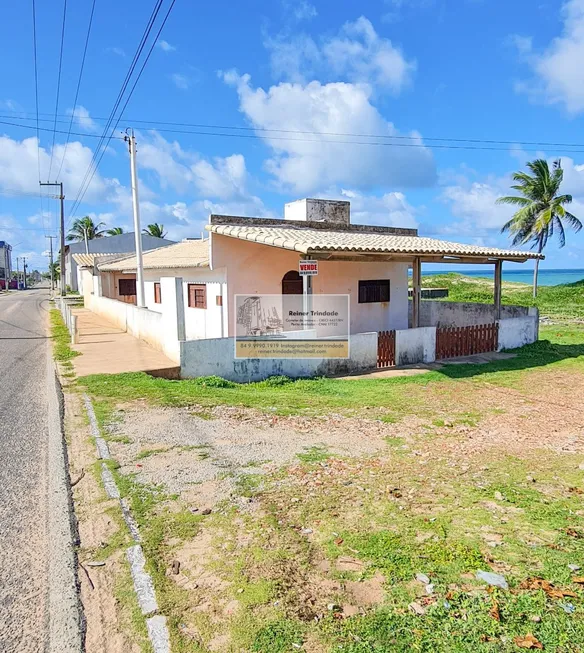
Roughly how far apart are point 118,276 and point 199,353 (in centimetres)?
2180

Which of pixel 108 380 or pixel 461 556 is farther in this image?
pixel 108 380

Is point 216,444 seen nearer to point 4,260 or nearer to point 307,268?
point 307,268

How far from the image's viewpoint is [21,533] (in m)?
3.96

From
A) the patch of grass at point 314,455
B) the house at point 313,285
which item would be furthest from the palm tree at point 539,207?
the patch of grass at point 314,455

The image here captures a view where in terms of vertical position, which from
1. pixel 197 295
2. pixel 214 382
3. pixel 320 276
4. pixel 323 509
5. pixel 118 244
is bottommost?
pixel 323 509

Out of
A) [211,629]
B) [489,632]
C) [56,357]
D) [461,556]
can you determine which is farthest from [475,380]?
[56,357]

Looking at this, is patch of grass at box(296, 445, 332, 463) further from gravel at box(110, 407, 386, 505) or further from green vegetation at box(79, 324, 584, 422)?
green vegetation at box(79, 324, 584, 422)

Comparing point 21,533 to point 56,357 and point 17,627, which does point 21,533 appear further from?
point 56,357

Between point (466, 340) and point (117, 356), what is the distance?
31.9 ft

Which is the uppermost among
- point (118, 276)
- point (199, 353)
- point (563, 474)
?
point (118, 276)

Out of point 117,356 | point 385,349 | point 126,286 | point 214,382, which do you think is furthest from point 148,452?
point 126,286

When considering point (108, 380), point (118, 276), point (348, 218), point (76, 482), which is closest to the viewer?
point (76, 482)

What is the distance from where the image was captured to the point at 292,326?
1430 centimetres

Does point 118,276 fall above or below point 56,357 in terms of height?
above
